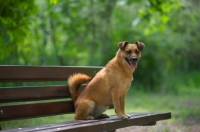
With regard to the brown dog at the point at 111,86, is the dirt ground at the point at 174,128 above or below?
below

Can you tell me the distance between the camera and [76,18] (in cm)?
1460

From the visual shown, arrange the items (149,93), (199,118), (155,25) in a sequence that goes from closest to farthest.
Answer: (199,118), (155,25), (149,93)

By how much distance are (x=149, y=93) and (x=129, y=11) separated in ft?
13.1

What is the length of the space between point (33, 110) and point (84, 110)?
610 millimetres

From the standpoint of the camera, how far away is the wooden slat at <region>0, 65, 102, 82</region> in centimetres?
438

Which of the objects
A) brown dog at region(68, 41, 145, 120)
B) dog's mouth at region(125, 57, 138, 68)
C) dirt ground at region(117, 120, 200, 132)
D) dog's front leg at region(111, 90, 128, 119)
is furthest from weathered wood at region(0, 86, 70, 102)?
dirt ground at region(117, 120, 200, 132)

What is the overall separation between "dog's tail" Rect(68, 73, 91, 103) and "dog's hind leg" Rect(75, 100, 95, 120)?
14.7 inches

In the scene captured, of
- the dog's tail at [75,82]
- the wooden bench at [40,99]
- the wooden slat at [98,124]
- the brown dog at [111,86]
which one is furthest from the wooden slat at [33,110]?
the wooden slat at [98,124]

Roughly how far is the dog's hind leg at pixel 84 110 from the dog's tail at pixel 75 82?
1.23 ft

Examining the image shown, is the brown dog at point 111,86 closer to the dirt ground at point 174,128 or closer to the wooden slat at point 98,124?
the wooden slat at point 98,124

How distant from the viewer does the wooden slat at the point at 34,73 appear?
4.38m

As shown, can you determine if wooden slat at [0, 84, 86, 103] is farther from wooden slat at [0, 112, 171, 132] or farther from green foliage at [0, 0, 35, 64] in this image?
green foliage at [0, 0, 35, 64]

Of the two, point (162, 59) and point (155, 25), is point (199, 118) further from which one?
point (162, 59)

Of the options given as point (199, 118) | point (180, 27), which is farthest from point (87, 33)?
point (199, 118)
